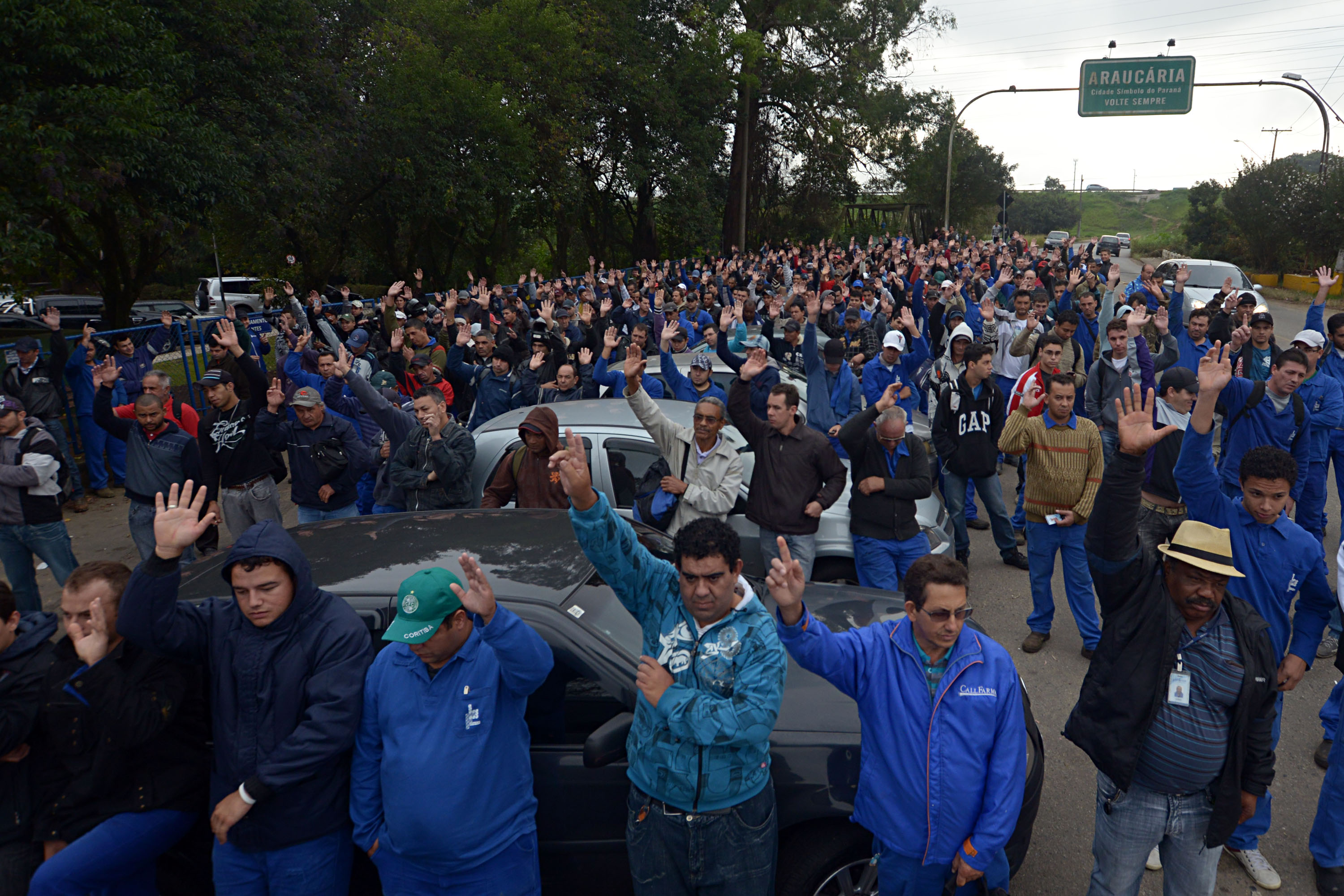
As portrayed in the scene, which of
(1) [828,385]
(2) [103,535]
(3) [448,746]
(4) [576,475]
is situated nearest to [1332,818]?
(4) [576,475]

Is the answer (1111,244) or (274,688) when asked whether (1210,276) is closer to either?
(1111,244)

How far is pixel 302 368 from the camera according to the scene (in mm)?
9617

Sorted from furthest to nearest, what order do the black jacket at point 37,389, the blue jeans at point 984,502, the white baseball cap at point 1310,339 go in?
the black jacket at point 37,389 → the blue jeans at point 984,502 → the white baseball cap at point 1310,339

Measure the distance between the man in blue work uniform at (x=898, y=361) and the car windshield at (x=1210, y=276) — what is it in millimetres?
15714

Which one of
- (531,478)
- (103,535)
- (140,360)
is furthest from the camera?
(140,360)

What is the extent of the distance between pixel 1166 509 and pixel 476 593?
4660mm

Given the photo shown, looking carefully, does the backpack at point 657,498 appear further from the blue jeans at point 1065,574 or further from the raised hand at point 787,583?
the raised hand at point 787,583

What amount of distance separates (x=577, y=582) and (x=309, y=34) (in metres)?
20.2

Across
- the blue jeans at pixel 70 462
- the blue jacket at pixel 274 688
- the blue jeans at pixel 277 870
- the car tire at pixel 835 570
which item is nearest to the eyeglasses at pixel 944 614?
Answer: the blue jacket at pixel 274 688

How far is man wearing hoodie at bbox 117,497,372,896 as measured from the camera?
9.34 feet

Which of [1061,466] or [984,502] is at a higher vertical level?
[1061,466]

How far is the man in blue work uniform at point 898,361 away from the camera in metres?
8.17

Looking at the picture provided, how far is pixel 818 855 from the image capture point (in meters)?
3.25

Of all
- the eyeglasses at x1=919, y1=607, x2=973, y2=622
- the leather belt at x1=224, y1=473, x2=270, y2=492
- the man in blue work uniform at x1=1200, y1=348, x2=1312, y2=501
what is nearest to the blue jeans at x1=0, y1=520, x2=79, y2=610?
the leather belt at x1=224, y1=473, x2=270, y2=492
